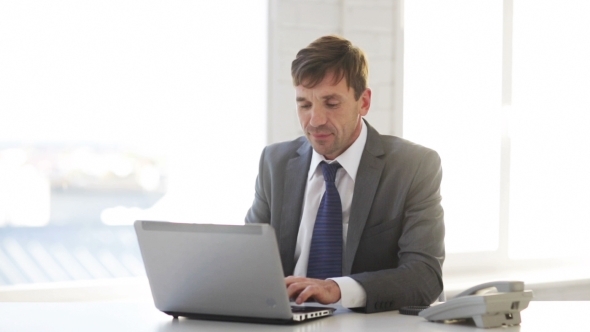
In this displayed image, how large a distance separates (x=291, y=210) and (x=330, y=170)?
0.54 feet

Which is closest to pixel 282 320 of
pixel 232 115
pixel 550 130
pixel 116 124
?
pixel 116 124

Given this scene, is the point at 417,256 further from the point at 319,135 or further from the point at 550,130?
the point at 550,130

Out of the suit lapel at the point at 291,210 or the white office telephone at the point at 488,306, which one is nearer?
the white office telephone at the point at 488,306

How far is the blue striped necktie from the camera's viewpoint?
2.51 meters

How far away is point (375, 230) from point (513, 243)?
2424 mm

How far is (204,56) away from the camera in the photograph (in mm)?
3504

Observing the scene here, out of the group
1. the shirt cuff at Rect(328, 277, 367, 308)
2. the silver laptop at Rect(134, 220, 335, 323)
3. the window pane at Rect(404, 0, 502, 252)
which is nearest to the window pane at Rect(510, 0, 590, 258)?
the window pane at Rect(404, 0, 502, 252)

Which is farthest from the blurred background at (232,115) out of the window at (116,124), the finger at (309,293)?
the finger at (309,293)

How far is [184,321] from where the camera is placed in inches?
79.0

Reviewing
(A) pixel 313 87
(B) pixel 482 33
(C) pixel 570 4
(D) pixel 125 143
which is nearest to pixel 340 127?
(A) pixel 313 87

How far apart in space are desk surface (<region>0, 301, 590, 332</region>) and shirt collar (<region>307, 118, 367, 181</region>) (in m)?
0.52

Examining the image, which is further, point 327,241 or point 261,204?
point 261,204

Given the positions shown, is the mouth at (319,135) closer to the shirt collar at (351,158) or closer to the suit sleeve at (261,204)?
the shirt collar at (351,158)

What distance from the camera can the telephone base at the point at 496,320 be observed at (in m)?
1.89
